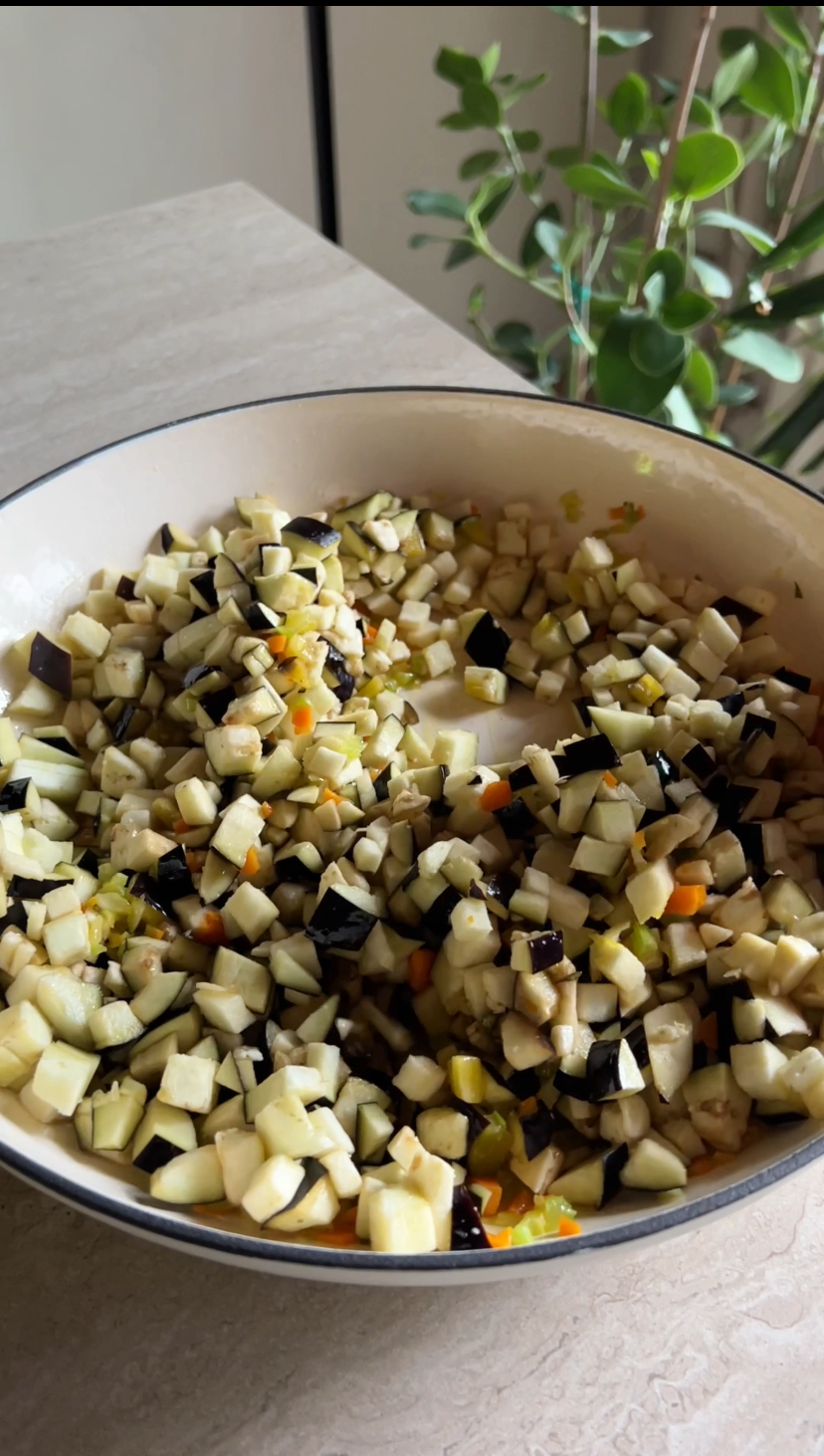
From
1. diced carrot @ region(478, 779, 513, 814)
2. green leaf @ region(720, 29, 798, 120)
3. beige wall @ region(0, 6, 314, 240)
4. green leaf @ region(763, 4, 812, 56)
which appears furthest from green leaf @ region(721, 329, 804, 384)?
beige wall @ region(0, 6, 314, 240)

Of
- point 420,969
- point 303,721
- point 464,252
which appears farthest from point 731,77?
point 420,969

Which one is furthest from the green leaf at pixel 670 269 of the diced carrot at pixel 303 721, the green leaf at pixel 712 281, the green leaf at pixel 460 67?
the diced carrot at pixel 303 721

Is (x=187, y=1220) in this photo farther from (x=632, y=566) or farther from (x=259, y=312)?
(x=259, y=312)

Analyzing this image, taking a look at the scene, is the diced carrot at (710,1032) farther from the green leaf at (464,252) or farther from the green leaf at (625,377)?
the green leaf at (464,252)

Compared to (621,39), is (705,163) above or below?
below

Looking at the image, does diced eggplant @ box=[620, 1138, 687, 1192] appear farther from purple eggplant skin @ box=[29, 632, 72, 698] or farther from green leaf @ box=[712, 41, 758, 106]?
green leaf @ box=[712, 41, 758, 106]

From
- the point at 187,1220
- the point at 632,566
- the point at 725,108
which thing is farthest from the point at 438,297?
the point at 187,1220

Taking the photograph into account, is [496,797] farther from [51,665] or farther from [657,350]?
[657,350]

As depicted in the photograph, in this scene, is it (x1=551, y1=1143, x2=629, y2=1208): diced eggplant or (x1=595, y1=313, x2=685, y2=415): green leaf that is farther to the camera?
(x1=595, y1=313, x2=685, y2=415): green leaf
